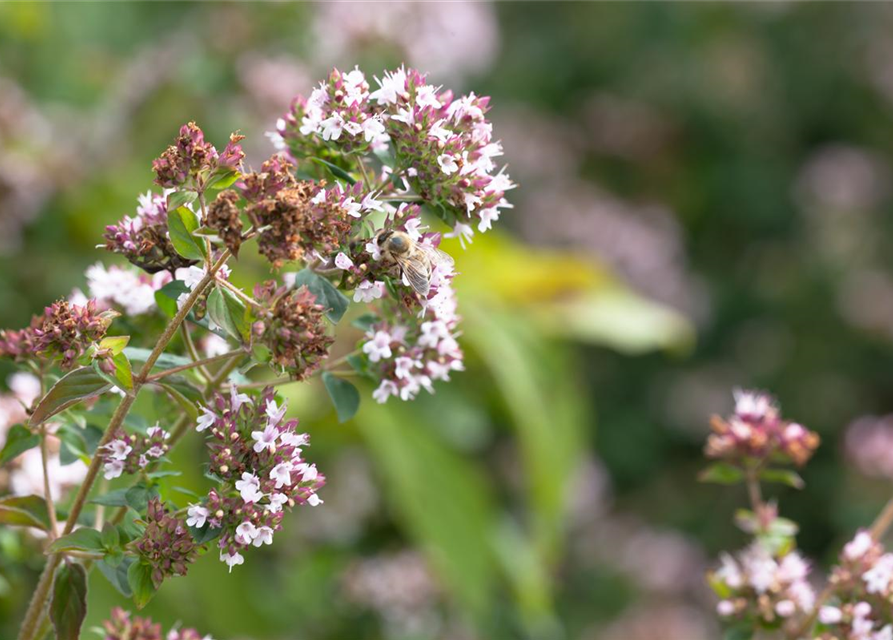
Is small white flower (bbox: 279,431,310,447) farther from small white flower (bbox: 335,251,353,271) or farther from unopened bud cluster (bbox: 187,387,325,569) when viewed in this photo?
small white flower (bbox: 335,251,353,271)

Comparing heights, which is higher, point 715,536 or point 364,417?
point 715,536

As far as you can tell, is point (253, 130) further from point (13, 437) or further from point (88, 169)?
point (13, 437)

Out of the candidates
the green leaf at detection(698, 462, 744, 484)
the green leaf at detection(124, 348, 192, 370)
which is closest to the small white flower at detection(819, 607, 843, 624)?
the green leaf at detection(698, 462, 744, 484)

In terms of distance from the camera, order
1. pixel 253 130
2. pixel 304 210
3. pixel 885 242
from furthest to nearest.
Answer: pixel 885 242 < pixel 253 130 < pixel 304 210

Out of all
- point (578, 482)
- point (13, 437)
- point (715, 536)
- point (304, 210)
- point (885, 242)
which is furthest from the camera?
point (885, 242)

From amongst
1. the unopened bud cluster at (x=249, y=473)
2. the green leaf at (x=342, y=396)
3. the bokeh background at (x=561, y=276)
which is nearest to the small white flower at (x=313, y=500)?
the unopened bud cluster at (x=249, y=473)

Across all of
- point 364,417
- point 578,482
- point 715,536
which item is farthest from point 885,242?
point 364,417

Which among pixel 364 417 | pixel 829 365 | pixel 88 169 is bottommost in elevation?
pixel 364 417

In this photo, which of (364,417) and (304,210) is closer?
(304,210)
